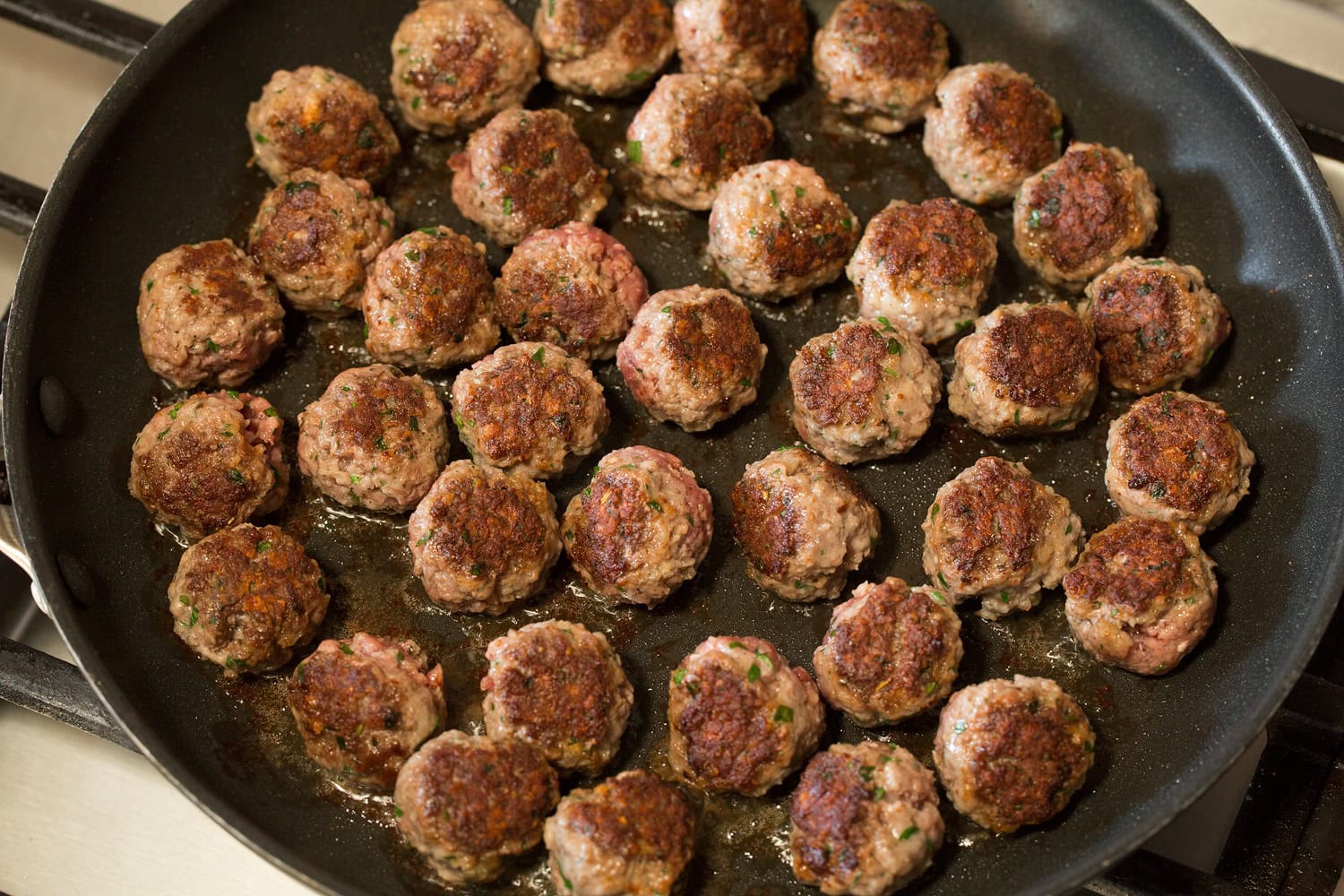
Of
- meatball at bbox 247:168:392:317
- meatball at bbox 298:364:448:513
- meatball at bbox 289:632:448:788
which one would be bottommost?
meatball at bbox 289:632:448:788

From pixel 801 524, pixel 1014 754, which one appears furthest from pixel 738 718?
pixel 1014 754

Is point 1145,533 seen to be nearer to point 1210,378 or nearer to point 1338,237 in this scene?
point 1210,378

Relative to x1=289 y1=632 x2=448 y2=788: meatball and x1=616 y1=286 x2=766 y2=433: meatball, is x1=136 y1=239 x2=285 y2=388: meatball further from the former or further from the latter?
x1=616 y1=286 x2=766 y2=433: meatball

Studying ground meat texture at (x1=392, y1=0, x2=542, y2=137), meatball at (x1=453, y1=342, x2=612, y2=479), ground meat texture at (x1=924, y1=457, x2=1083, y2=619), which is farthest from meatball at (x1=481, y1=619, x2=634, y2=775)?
ground meat texture at (x1=392, y1=0, x2=542, y2=137)

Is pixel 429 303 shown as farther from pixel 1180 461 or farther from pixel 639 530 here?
pixel 1180 461

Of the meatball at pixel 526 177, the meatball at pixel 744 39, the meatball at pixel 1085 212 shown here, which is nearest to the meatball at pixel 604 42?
the meatball at pixel 744 39

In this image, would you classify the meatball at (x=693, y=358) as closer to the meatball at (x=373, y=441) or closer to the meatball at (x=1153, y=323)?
the meatball at (x=373, y=441)

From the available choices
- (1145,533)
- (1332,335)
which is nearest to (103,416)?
(1145,533)
